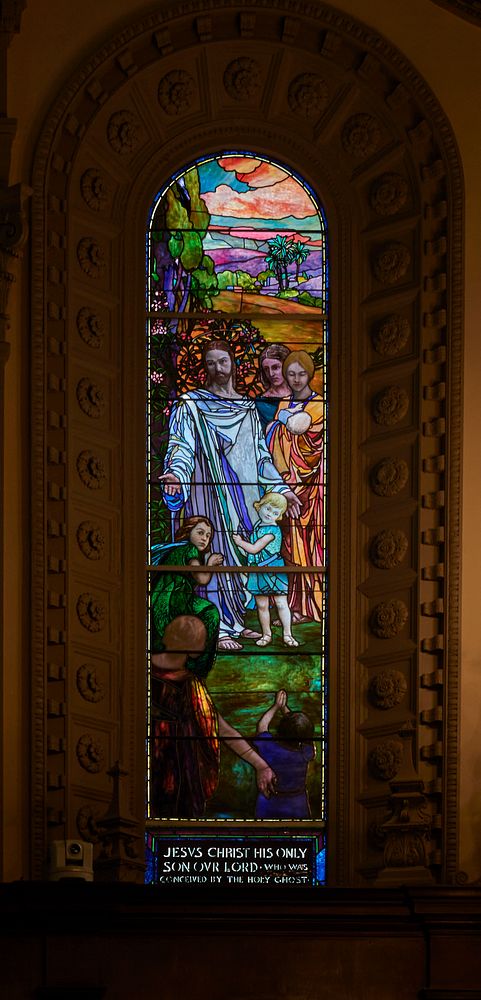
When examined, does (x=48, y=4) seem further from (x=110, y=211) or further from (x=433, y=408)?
(x=433, y=408)

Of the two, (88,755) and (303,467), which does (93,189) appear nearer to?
(303,467)

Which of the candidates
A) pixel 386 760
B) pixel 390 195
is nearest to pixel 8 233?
pixel 390 195

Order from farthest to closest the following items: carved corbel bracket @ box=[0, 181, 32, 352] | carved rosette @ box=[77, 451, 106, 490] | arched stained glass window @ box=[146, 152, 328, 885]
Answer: carved rosette @ box=[77, 451, 106, 490], arched stained glass window @ box=[146, 152, 328, 885], carved corbel bracket @ box=[0, 181, 32, 352]

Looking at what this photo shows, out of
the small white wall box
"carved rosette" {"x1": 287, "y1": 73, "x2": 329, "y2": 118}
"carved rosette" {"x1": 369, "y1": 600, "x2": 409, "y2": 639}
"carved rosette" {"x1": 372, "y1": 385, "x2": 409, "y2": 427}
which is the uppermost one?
"carved rosette" {"x1": 287, "y1": 73, "x2": 329, "y2": 118}

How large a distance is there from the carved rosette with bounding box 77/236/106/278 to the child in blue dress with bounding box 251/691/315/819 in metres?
2.85

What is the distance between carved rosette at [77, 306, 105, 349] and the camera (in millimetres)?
14219

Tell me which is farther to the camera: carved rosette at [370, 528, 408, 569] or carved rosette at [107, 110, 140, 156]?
carved rosette at [107, 110, 140, 156]

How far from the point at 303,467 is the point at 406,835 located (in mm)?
2809

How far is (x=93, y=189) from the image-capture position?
14375mm

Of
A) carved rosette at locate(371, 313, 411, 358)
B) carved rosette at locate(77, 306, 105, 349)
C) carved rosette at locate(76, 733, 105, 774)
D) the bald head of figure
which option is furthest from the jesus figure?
carved rosette at locate(76, 733, 105, 774)

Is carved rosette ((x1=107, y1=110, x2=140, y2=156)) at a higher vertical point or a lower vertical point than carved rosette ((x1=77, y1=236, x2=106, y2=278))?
higher

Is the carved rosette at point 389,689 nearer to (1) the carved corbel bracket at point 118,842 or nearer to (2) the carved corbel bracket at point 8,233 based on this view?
(1) the carved corbel bracket at point 118,842

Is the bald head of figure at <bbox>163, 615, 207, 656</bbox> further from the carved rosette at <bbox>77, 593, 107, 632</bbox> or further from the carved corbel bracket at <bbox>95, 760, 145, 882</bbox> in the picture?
the carved corbel bracket at <bbox>95, 760, 145, 882</bbox>

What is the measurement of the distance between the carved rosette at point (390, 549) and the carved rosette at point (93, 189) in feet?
8.93
